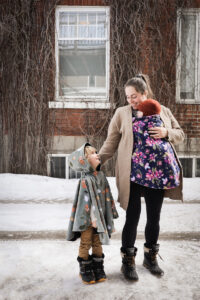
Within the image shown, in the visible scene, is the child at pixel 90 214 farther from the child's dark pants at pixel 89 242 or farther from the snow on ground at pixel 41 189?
the snow on ground at pixel 41 189

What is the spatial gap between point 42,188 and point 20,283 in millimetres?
3044

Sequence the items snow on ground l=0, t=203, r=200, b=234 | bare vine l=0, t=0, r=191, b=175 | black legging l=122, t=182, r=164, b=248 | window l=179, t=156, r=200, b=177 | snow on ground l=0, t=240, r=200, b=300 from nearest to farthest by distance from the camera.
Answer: snow on ground l=0, t=240, r=200, b=300 → black legging l=122, t=182, r=164, b=248 → snow on ground l=0, t=203, r=200, b=234 → bare vine l=0, t=0, r=191, b=175 → window l=179, t=156, r=200, b=177

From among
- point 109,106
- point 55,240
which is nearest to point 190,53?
point 109,106

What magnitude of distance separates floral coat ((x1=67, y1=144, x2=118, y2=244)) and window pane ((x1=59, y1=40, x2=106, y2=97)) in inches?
166

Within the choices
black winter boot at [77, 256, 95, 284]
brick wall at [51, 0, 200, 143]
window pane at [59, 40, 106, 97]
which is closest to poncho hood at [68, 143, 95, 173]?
black winter boot at [77, 256, 95, 284]

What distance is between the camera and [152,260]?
2627mm

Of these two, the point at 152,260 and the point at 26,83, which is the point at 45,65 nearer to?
the point at 26,83

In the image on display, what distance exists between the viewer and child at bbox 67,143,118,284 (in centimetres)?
234

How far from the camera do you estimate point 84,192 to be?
238 centimetres

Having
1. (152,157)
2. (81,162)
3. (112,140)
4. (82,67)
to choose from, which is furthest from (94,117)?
(152,157)

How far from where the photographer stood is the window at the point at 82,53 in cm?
633

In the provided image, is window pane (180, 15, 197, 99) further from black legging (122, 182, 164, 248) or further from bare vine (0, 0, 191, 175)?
black legging (122, 182, 164, 248)

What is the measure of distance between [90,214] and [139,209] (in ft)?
1.40

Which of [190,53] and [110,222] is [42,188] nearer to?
[110,222]
